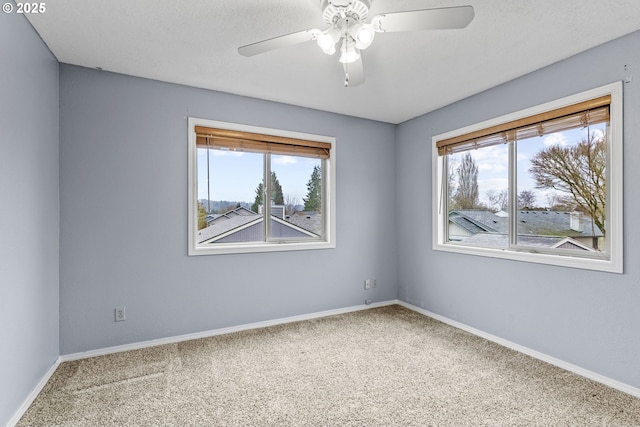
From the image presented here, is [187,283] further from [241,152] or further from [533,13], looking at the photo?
[533,13]

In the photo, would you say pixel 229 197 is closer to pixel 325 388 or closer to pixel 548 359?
pixel 325 388

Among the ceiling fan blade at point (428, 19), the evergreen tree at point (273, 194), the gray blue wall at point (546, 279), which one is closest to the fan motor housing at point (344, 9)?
the ceiling fan blade at point (428, 19)

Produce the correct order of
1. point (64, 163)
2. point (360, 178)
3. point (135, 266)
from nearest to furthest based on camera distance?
point (64, 163) < point (135, 266) < point (360, 178)

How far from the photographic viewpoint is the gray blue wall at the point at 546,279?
2.16 meters

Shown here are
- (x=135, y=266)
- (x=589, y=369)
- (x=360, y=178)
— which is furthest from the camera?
(x=360, y=178)

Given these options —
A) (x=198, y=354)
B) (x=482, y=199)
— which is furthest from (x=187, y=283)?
(x=482, y=199)

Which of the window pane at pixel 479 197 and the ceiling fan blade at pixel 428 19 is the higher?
the ceiling fan blade at pixel 428 19

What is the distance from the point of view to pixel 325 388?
7.30 feet

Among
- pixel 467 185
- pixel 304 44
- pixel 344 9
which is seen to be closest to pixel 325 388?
pixel 344 9

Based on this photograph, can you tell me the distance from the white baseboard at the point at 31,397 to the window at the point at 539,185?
374 cm

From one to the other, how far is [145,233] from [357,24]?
2479 mm

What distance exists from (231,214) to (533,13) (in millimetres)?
2999

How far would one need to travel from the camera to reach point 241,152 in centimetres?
346

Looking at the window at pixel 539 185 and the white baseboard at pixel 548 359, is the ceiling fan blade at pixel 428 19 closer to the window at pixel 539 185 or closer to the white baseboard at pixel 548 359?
the window at pixel 539 185
